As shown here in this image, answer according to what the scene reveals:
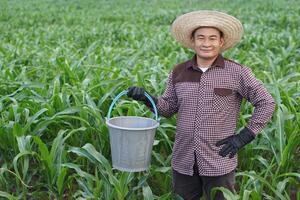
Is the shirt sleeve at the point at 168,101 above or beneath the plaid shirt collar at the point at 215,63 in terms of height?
beneath

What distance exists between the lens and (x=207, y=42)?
219 centimetres

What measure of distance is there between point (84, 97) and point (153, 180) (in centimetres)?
86

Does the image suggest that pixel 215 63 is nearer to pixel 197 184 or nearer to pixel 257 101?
pixel 257 101

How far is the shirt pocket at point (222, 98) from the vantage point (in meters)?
2.21

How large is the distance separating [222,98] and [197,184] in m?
0.50

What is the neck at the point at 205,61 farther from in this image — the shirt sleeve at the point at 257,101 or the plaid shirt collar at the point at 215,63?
the shirt sleeve at the point at 257,101

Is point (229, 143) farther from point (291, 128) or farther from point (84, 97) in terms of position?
point (84, 97)

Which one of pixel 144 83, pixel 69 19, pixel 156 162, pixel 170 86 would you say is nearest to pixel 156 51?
pixel 144 83

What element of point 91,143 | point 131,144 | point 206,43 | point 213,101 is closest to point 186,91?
point 213,101

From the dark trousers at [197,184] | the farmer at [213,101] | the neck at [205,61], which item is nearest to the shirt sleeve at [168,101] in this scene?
the farmer at [213,101]

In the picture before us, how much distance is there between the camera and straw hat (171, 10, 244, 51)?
2.18 m

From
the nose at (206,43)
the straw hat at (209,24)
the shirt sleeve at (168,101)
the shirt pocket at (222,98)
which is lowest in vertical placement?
the shirt sleeve at (168,101)

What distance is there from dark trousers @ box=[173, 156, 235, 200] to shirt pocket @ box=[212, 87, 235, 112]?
1.03 ft

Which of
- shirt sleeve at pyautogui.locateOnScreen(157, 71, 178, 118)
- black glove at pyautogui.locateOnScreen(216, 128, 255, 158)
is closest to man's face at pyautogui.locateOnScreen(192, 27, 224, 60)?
shirt sleeve at pyautogui.locateOnScreen(157, 71, 178, 118)
